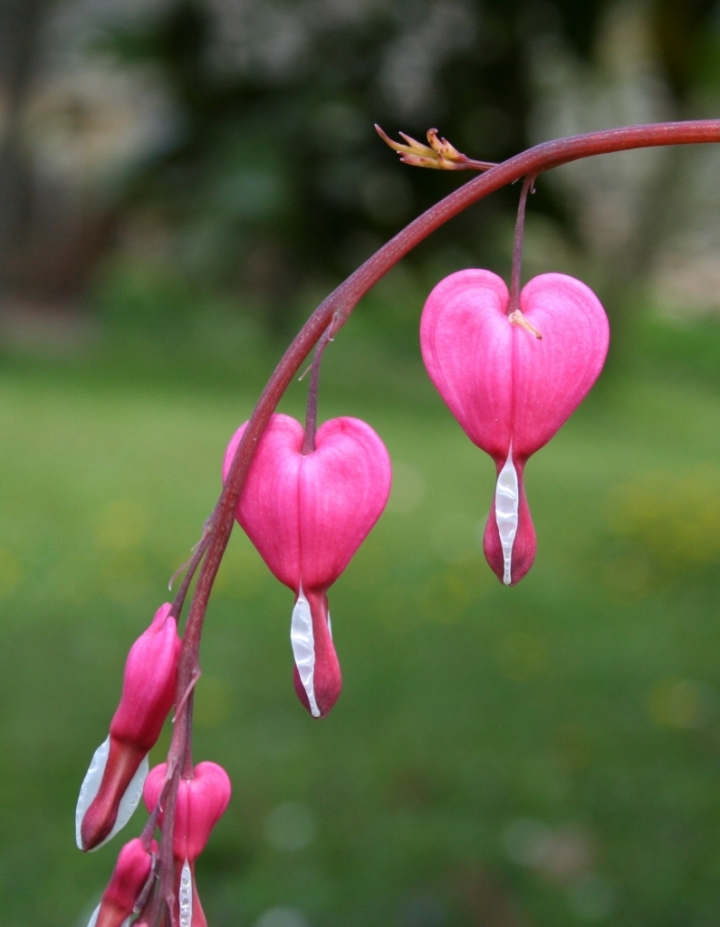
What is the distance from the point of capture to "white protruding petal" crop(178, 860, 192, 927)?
47 centimetres

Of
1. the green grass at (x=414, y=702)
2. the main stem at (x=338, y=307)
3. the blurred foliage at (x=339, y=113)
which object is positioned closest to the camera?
the main stem at (x=338, y=307)

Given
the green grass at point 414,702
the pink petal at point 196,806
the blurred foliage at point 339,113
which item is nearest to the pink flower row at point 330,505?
the pink petal at point 196,806

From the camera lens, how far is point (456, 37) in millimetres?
2711

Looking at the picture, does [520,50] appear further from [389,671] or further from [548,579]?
[548,579]

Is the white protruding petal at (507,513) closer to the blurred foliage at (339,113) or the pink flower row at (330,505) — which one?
the pink flower row at (330,505)

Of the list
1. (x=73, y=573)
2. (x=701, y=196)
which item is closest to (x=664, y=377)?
(x=701, y=196)

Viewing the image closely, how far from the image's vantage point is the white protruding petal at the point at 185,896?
0.47m

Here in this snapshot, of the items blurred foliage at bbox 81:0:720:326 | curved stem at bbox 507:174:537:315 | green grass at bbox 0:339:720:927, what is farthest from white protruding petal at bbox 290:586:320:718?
blurred foliage at bbox 81:0:720:326

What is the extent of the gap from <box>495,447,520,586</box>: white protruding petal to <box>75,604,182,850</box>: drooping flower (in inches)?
5.1

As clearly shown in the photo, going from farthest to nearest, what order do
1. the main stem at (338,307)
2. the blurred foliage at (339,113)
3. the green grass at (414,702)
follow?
the blurred foliage at (339,113) < the green grass at (414,702) < the main stem at (338,307)

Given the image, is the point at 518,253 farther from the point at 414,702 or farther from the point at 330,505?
the point at 414,702

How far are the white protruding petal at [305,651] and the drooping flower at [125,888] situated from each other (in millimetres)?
89

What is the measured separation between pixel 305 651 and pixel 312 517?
0.05 meters

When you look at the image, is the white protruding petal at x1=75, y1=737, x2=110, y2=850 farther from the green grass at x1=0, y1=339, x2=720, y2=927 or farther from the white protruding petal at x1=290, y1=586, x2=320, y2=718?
the green grass at x1=0, y1=339, x2=720, y2=927
